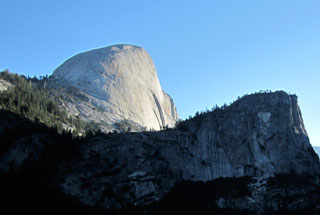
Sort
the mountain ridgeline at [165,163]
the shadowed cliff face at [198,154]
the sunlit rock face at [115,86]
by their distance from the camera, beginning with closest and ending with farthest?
the mountain ridgeline at [165,163] → the shadowed cliff face at [198,154] → the sunlit rock face at [115,86]

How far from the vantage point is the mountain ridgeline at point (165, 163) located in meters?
75.9

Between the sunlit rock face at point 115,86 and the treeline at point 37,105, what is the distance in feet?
31.4

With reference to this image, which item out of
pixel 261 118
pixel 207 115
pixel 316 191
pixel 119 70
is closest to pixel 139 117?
pixel 119 70

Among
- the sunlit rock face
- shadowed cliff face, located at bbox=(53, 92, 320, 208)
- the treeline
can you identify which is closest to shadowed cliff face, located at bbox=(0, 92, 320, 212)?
shadowed cliff face, located at bbox=(53, 92, 320, 208)

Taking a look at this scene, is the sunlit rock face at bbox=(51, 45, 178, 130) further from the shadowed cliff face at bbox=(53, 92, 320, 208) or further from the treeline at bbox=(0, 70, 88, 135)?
the shadowed cliff face at bbox=(53, 92, 320, 208)

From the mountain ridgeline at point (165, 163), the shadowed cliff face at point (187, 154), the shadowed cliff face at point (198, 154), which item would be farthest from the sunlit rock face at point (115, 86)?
the shadowed cliff face at point (198, 154)

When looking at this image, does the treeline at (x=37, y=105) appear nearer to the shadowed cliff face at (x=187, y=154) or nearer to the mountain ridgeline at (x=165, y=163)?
the mountain ridgeline at (x=165, y=163)

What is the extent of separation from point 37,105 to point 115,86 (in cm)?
5072

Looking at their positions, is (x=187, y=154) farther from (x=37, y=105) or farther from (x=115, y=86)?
(x=115, y=86)

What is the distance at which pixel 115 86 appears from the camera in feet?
485

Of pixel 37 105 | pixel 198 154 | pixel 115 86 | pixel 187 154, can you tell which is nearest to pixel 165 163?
pixel 187 154

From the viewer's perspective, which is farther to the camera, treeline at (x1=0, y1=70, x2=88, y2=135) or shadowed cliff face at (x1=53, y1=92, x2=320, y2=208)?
treeline at (x1=0, y1=70, x2=88, y2=135)

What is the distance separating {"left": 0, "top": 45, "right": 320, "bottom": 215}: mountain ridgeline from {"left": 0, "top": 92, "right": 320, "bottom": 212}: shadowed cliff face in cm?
22

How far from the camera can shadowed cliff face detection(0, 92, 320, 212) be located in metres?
78.3
